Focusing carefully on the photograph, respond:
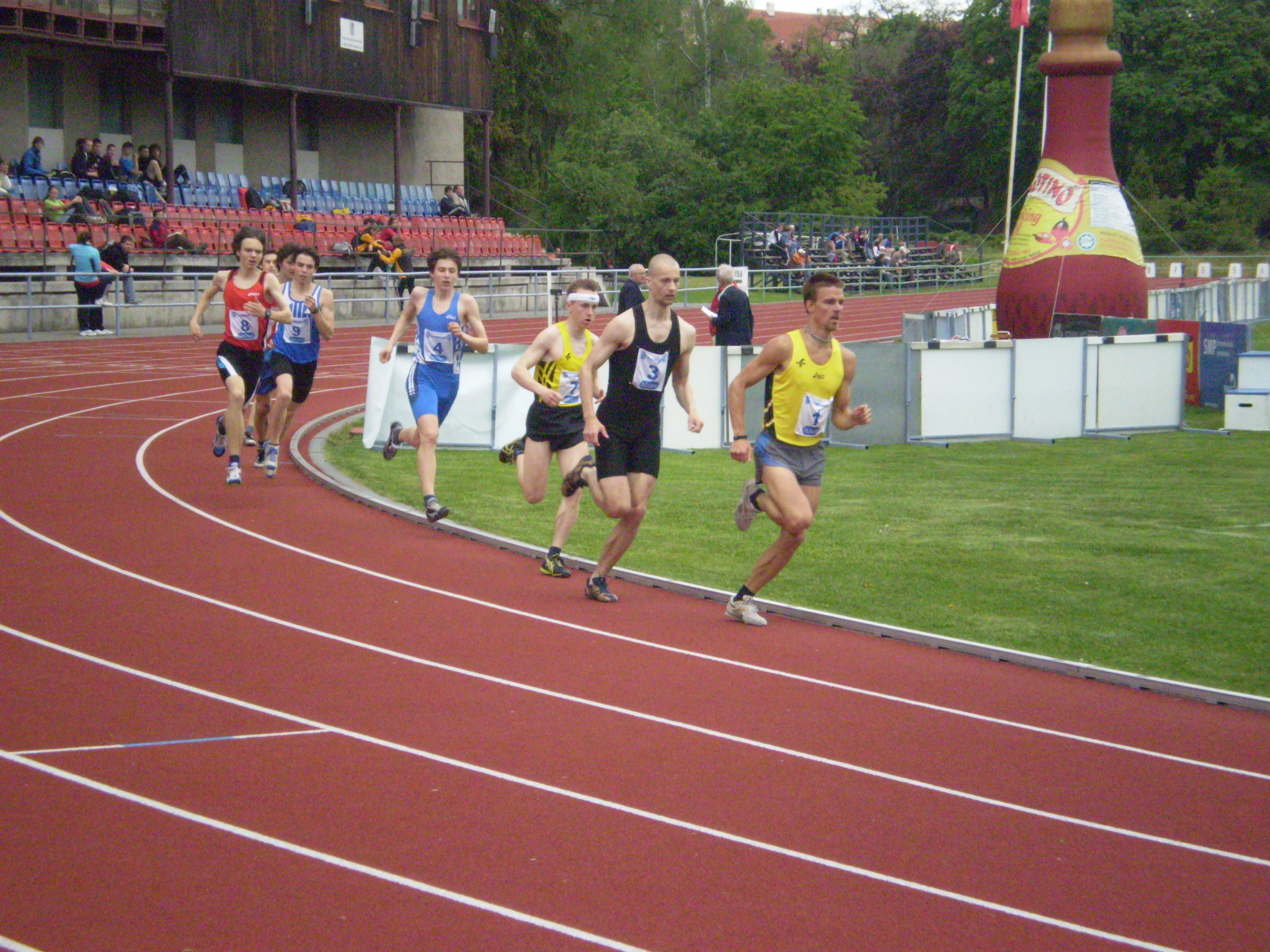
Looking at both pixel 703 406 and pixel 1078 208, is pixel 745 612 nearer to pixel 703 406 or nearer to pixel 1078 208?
pixel 703 406

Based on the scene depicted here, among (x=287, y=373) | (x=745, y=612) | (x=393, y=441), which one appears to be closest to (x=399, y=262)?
(x=287, y=373)

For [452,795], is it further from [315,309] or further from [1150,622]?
[315,309]

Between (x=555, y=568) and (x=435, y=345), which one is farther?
(x=435, y=345)

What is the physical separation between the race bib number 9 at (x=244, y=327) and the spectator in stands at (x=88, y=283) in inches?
589

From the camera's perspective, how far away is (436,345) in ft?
35.6

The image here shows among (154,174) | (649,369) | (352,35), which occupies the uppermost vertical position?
(352,35)

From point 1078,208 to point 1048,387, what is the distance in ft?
22.9

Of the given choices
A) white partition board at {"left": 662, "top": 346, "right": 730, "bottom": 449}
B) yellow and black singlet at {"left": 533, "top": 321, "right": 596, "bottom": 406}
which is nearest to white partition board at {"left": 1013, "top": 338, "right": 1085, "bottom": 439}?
white partition board at {"left": 662, "top": 346, "right": 730, "bottom": 449}

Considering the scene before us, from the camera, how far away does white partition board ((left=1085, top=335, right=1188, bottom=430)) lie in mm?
17594

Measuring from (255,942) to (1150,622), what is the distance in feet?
19.6

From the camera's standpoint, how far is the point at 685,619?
8.27 meters

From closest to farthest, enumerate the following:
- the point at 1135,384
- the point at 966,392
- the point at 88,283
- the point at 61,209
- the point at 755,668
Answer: the point at 755,668, the point at 966,392, the point at 1135,384, the point at 88,283, the point at 61,209

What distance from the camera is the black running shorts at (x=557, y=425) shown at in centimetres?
943

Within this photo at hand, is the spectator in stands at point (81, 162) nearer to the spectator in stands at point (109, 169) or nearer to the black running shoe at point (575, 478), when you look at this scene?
the spectator in stands at point (109, 169)
